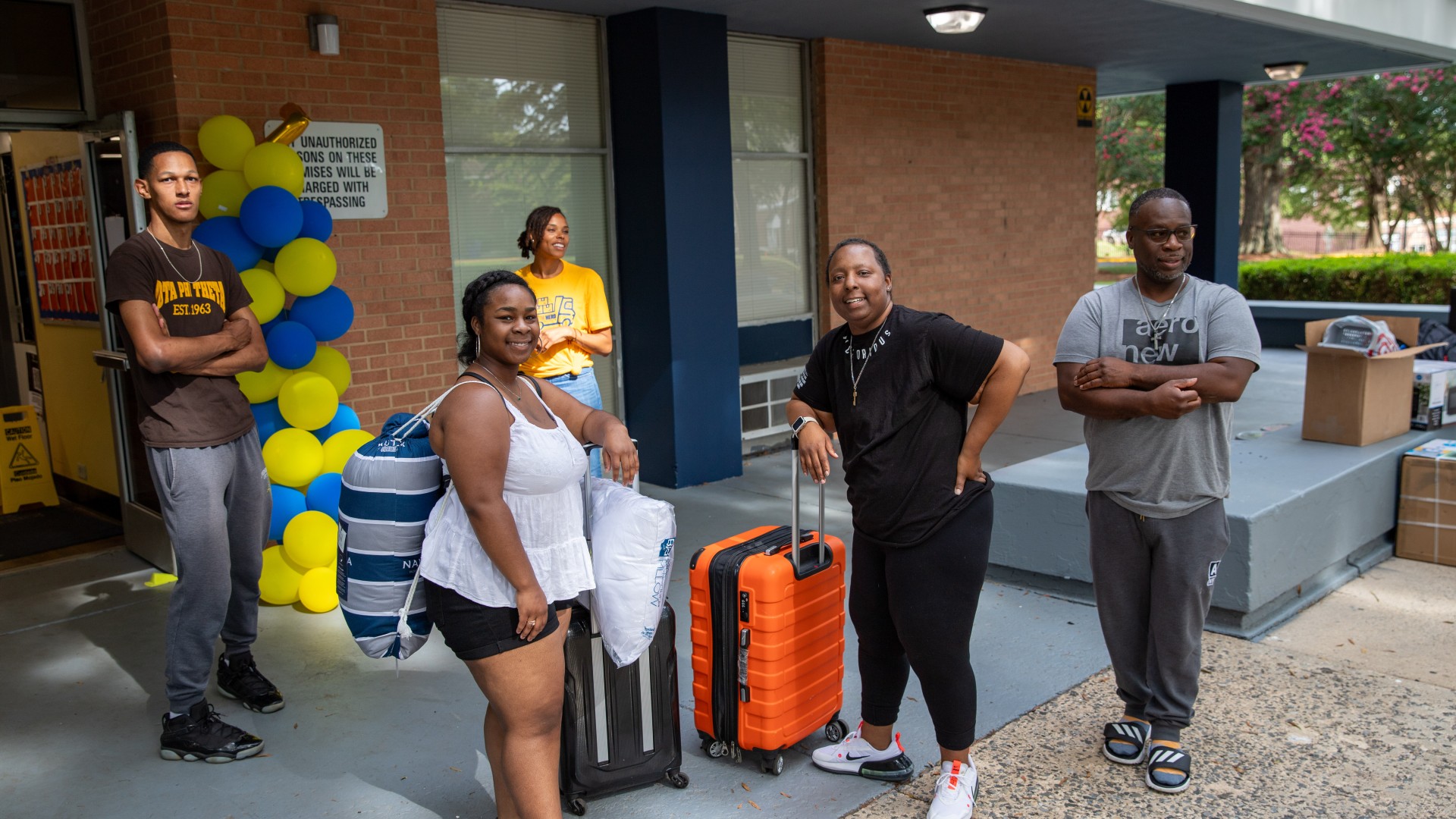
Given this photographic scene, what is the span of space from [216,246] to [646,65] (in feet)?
10.7

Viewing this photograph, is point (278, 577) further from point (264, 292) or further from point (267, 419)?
point (264, 292)

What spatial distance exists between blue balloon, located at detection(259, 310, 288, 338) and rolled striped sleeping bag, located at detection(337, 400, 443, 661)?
2573 millimetres

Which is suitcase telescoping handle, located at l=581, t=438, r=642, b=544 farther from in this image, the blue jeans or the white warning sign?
the white warning sign

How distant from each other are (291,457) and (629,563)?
107 inches

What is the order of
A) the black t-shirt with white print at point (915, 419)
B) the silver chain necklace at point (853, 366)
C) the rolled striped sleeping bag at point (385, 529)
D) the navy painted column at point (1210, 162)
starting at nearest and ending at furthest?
the rolled striped sleeping bag at point (385, 529), the black t-shirt with white print at point (915, 419), the silver chain necklace at point (853, 366), the navy painted column at point (1210, 162)

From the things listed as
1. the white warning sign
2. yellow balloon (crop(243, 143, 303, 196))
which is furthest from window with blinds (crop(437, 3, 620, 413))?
yellow balloon (crop(243, 143, 303, 196))

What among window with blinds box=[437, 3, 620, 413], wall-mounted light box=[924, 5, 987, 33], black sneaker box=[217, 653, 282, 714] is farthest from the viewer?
wall-mounted light box=[924, 5, 987, 33]

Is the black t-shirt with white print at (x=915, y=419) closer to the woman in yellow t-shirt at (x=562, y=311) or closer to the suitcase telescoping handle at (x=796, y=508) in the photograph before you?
the suitcase telescoping handle at (x=796, y=508)

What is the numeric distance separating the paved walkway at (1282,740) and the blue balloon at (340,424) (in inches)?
129

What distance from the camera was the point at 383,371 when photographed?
20.4 ft

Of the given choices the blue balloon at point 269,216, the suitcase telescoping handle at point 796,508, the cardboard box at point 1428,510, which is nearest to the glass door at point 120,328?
the blue balloon at point 269,216

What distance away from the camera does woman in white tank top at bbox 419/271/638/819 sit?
262 centimetres

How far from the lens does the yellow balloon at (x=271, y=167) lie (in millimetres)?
5047

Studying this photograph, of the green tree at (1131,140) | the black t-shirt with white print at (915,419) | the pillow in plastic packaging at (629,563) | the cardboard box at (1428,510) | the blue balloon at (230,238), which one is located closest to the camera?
the pillow in plastic packaging at (629,563)
